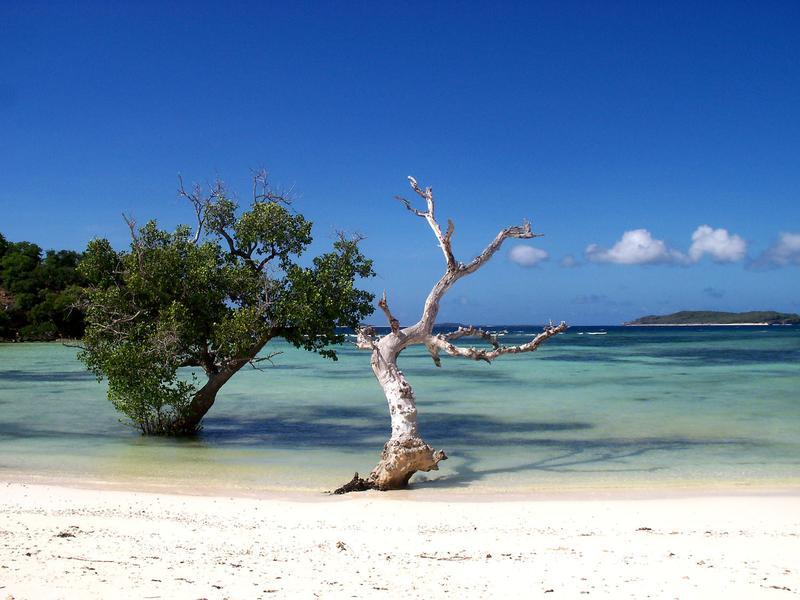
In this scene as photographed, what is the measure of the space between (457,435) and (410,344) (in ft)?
20.2

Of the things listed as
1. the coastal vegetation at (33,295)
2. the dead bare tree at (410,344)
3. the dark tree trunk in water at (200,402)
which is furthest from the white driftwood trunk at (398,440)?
the coastal vegetation at (33,295)

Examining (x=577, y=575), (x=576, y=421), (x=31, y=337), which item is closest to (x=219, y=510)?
(x=577, y=575)

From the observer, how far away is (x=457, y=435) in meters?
15.9

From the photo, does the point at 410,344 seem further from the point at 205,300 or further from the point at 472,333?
the point at 205,300

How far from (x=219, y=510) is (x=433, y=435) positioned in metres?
7.81

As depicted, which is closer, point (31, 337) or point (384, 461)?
point (384, 461)

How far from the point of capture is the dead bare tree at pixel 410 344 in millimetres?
10109

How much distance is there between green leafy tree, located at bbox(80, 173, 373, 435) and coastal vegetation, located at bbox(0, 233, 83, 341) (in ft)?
168

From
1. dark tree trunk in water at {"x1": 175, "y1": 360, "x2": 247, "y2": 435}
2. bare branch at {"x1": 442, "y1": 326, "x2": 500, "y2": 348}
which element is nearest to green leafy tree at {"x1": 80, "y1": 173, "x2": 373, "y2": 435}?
dark tree trunk in water at {"x1": 175, "y1": 360, "x2": 247, "y2": 435}

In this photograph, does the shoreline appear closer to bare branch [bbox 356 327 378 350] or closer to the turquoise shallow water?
the turquoise shallow water

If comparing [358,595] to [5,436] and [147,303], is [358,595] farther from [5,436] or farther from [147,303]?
[5,436]

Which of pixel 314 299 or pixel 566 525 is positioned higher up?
pixel 314 299

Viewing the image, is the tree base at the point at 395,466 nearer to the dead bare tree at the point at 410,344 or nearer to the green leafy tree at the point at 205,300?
the dead bare tree at the point at 410,344

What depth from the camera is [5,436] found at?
15.0 metres
